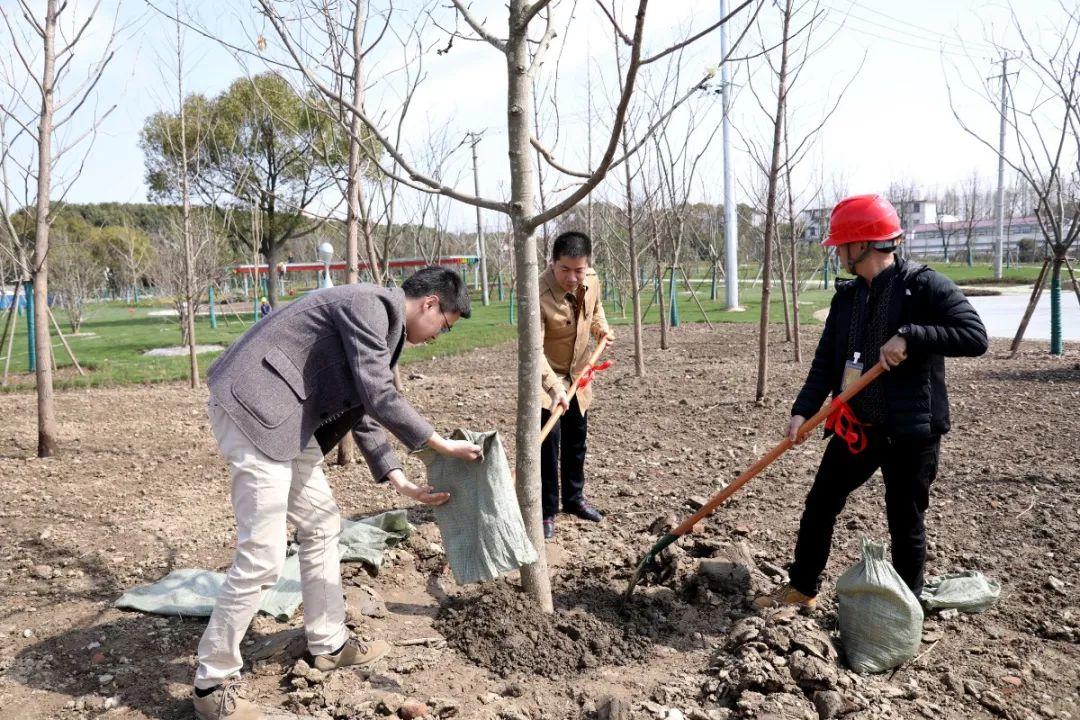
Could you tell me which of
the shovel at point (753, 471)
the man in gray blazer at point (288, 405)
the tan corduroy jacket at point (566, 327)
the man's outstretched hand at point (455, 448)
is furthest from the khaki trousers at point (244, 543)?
the tan corduroy jacket at point (566, 327)

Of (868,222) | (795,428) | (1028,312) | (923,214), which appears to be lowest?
(795,428)

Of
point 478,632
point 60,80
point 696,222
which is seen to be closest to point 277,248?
point 696,222

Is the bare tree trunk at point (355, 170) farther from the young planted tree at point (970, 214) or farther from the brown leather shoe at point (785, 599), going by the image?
the young planted tree at point (970, 214)

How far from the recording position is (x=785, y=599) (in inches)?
121

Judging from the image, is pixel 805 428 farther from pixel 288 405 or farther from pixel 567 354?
pixel 288 405

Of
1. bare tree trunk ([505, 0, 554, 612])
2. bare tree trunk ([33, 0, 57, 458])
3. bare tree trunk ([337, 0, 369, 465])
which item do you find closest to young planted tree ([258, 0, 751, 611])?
bare tree trunk ([505, 0, 554, 612])

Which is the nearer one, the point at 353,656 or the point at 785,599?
the point at 353,656

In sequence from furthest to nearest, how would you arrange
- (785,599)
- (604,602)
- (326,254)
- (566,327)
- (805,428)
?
1. (326,254)
2. (566,327)
3. (604,602)
4. (785,599)
5. (805,428)

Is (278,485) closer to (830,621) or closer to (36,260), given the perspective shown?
(830,621)

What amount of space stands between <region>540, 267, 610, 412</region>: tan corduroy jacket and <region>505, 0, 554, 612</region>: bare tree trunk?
966 mm

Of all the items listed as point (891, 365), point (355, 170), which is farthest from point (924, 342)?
point (355, 170)

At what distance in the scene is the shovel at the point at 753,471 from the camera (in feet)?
8.90

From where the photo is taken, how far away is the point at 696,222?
2531cm

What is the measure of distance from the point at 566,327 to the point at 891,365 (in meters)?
1.77
